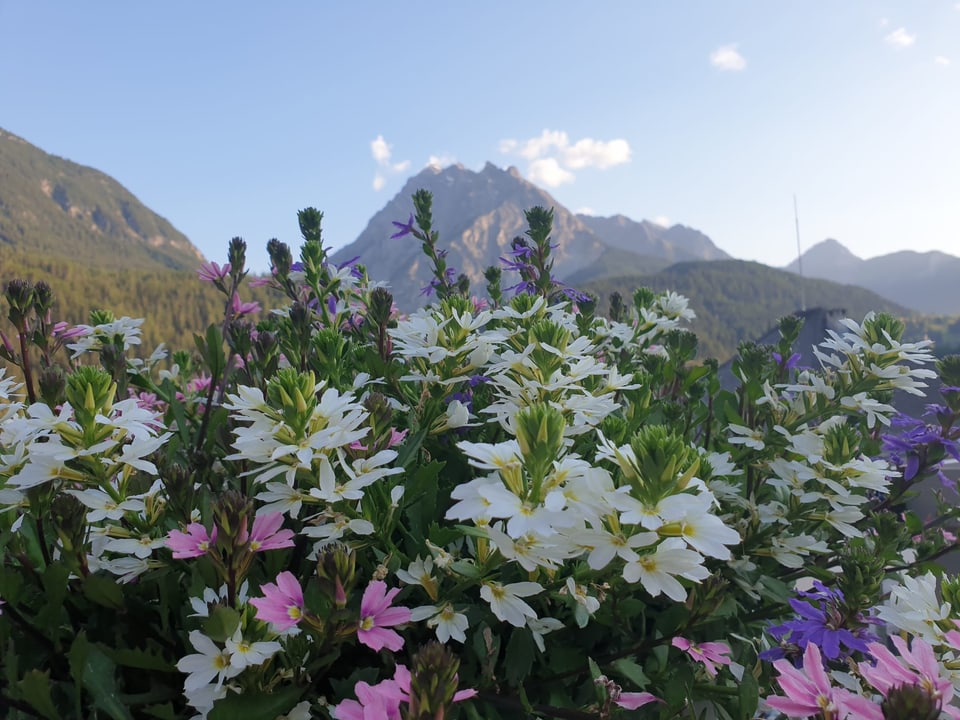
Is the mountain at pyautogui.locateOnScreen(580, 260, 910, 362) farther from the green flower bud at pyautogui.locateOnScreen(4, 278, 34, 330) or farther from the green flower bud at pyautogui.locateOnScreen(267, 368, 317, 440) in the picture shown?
the green flower bud at pyautogui.locateOnScreen(267, 368, 317, 440)

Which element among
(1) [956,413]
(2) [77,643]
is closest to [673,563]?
(2) [77,643]

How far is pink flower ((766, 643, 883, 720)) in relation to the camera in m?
0.87

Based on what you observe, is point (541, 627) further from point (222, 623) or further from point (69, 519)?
point (69, 519)

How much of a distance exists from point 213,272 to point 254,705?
1.85 m

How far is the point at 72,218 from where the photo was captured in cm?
17075

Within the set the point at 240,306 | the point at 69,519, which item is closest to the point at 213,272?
the point at 240,306

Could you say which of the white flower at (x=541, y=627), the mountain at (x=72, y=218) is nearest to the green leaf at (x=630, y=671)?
the white flower at (x=541, y=627)

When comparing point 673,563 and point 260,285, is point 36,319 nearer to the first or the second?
point 260,285

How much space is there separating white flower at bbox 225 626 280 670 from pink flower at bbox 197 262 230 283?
1.71 metres

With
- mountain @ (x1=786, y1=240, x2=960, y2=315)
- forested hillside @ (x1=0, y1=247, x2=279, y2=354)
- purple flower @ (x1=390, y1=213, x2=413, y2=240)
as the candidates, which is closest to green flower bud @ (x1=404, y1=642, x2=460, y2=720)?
purple flower @ (x1=390, y1=213, x2=413, y2=240)

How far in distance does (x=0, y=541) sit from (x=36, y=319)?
848mm

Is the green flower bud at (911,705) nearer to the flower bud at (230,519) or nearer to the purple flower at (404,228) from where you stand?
the flower bud at (230,519)

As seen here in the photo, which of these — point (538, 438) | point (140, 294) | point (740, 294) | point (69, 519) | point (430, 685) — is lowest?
point (430, 685)

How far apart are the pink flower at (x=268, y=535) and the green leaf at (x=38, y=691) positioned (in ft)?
1.14
